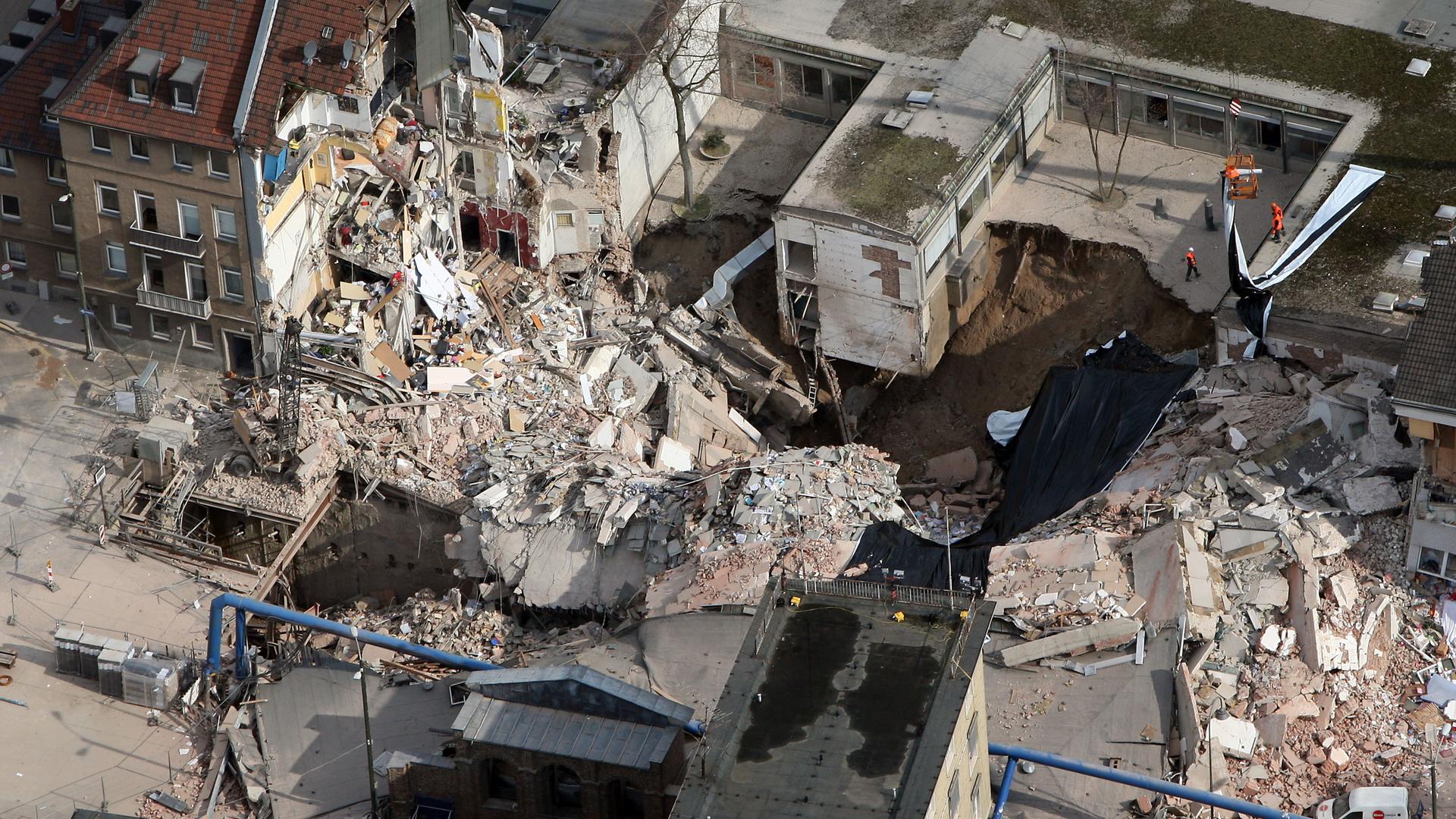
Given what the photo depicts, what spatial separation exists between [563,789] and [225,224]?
888 inches

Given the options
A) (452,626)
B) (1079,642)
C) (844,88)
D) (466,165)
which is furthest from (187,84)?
(1079,642)

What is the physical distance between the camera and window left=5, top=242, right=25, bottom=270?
7881 cm

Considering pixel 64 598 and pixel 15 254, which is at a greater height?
pixel 15 254

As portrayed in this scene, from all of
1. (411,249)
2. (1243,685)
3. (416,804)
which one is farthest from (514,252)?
(1243,685)

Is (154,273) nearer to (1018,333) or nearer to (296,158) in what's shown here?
(296,158)

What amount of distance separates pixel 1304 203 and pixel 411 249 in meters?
29.1

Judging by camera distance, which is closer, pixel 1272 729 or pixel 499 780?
pixel 499 780

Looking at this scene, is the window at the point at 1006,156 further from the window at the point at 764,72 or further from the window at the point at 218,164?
the window at the point at 218,164

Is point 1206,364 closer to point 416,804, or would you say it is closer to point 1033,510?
point 1033,510

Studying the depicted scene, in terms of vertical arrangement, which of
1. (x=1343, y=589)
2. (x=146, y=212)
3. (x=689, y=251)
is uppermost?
(x=689, y=251)

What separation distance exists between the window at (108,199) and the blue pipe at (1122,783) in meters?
32.2

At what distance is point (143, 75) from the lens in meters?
72.4

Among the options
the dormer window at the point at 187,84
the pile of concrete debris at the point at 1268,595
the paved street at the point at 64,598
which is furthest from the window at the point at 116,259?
the pile of concrete debris at the point at 1268,595

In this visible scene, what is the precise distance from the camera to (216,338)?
252 ft
